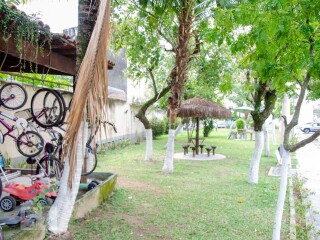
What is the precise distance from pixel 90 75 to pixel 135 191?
14.2ft

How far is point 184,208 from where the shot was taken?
20.4ft

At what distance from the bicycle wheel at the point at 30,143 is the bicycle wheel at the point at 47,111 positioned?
1.01 feet

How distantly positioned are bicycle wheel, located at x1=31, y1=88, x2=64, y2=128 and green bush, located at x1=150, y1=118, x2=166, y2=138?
16.1 meters

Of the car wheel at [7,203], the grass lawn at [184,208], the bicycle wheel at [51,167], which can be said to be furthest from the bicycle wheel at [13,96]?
the grass lawn at [184,208]

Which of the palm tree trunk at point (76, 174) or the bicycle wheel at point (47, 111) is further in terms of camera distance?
the bicycle wheel at point (47, 111)

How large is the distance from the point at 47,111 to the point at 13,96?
83cm

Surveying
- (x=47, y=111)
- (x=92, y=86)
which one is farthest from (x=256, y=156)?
(x=92, y=86)

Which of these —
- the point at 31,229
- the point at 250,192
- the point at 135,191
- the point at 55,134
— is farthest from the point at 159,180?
the point at 31,229

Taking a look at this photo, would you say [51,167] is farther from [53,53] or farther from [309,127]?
[309,127]

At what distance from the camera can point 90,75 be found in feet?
12.0

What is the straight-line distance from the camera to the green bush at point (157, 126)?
2347cm

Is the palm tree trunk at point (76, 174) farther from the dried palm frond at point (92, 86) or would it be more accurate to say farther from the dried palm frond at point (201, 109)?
the dried palm frond at point (201, 109)

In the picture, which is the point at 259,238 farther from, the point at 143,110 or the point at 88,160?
the point at 143,110

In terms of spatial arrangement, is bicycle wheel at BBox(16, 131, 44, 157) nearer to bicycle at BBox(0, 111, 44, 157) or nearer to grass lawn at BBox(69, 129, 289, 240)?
bicycle at BBox(0, 111, 44, 157)
